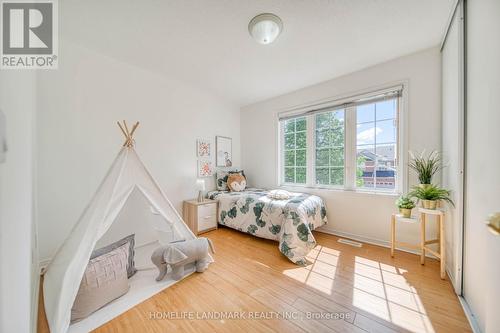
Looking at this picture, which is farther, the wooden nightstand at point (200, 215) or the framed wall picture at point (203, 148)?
the framed wall picture at point (203, 148)

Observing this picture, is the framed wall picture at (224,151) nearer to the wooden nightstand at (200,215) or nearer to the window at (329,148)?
the wooden nightstand at (200,215)

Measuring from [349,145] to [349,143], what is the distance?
3cm

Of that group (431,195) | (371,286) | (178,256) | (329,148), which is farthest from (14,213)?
(329,148)

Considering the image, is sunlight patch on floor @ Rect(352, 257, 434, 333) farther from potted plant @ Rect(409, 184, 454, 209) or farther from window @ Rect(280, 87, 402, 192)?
window @ Rect(280, 87, 402, 192)

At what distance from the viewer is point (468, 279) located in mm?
1418

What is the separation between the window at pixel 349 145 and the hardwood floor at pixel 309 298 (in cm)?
A: 108

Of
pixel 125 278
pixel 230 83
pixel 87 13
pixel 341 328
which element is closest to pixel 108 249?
pixel 125 278

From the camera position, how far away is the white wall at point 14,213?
30.2 inches

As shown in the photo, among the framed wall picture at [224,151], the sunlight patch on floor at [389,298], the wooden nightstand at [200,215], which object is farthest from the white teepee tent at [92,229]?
the framed wall picture at [224,151]

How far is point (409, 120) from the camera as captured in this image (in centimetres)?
230

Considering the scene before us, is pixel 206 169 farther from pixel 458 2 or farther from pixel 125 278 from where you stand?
pixel 458 2

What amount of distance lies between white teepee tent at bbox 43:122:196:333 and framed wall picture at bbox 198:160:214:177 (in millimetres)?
1455

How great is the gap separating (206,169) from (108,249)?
2.00 m

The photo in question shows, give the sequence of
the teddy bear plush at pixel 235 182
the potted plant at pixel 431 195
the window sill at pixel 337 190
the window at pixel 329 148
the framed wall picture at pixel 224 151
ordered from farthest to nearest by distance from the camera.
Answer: the framed wall picture at pixel 224 151 → the teddy bear plush at pixel 235 182 → the window at pixel 329 148 → the window sill at pixel 337 190 → the potted plant at pixel 431 195
